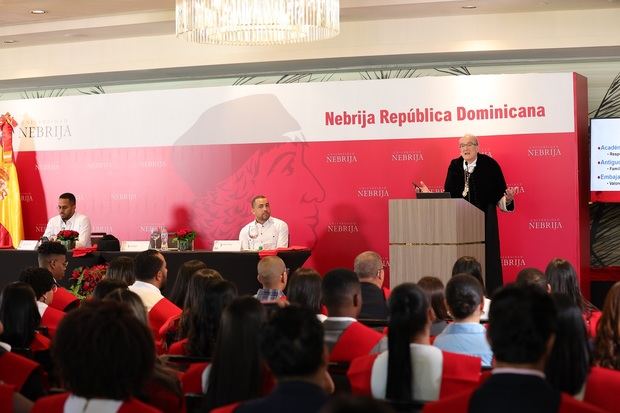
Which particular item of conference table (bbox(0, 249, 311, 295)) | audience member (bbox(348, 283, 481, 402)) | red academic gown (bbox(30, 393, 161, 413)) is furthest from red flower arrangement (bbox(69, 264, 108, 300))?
red academic gown (bbox(30, 393, 161, 413))

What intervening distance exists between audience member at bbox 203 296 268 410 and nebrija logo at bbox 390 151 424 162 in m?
7.67

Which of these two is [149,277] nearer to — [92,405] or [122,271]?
[122,271]

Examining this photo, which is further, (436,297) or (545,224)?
(545,224)

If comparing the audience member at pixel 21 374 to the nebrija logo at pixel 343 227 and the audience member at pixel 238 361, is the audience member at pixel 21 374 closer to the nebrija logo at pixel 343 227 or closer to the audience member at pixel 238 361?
the audience member at pixel 238 361

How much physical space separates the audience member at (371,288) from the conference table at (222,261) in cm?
366

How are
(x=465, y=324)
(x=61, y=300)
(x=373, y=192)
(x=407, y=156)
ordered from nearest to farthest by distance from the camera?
(x=465, y=324) < (x=61, y=300) < (x=407, y=156) < (x=373, y=192)

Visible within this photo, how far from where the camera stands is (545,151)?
10.2 metres

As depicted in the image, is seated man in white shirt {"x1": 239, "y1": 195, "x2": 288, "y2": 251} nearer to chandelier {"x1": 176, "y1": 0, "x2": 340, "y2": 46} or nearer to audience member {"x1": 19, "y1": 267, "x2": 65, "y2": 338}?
chandelier {"x1": 176, "y1": 0, "x2": 340, "y2": 46}

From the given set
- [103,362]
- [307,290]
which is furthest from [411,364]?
[307,290]

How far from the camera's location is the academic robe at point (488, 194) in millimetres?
9391

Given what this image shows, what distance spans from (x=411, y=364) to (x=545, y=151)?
721 cm

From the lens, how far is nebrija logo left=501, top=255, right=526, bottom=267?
10.3 metres

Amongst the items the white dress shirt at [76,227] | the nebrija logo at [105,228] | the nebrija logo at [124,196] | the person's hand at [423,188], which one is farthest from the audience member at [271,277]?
the nebrija logo at [105,228]

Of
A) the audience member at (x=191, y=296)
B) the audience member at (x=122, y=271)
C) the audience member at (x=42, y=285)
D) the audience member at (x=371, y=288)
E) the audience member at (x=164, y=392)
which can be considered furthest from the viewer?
the audience member at (x=122, y=271)
